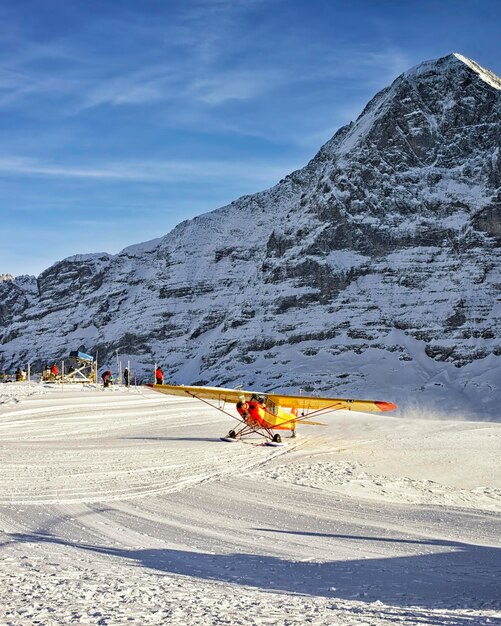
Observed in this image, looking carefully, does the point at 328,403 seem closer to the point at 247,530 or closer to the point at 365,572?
the point at 247,530

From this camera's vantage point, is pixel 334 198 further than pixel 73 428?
Yes

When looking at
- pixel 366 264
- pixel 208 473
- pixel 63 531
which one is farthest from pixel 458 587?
pixel 366 264

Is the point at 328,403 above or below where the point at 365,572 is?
above

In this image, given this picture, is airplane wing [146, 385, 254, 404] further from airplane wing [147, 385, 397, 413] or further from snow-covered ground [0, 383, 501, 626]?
snow-covered ground [0, 383, 501, 626]

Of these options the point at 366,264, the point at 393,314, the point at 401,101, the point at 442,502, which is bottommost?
the point at 442,502

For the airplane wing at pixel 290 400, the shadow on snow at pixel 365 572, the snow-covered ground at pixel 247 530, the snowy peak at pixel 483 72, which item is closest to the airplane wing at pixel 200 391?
the airplane wing at pixel 290 400

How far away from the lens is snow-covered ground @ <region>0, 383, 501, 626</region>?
6.94 meters

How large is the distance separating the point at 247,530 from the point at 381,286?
13064 cm

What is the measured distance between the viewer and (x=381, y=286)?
138750 mm

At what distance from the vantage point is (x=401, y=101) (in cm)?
16600

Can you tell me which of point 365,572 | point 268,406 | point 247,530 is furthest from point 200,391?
point 365,572

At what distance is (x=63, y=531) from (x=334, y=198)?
15114 cm

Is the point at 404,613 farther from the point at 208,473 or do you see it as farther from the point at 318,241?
the point at 318,241

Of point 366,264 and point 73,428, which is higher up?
point 366,264
